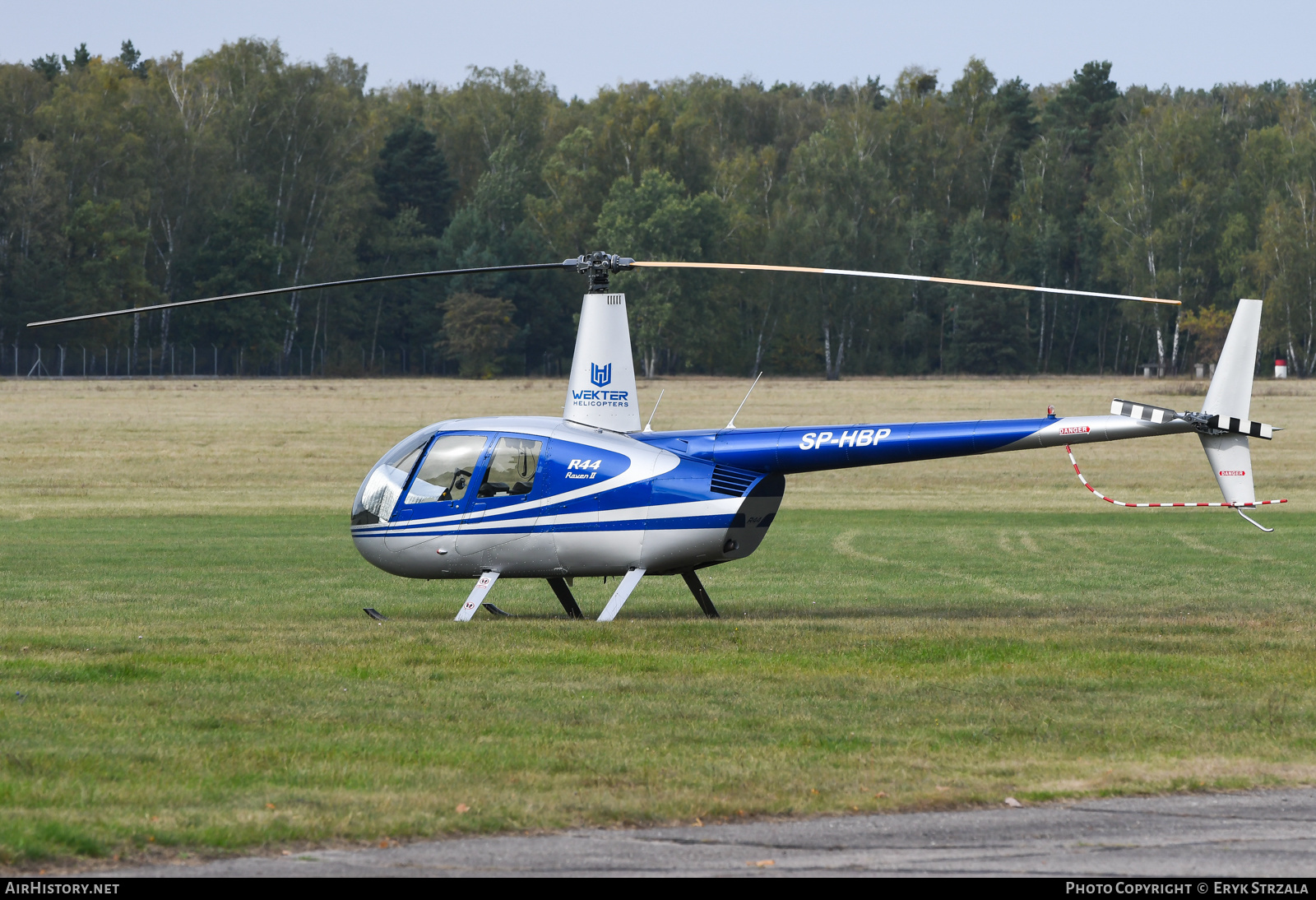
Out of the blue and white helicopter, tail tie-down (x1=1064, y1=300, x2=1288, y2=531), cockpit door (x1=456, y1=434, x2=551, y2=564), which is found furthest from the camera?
cockpit door (x1=456, y1=434, x2=551, y2=564)

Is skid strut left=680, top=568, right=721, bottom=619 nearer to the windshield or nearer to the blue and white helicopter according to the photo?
the blue and white helicopter

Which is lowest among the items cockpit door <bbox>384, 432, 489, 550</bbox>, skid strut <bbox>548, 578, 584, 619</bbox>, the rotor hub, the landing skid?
skid strut <bbox>548, 578, 584, 619</bbox>

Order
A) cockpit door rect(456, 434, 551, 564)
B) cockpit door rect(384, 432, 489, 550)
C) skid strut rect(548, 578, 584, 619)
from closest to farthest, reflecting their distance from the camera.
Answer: cockpit door rect(456, 434, 551, 564), cockpit door rect(384, 432, 489, 550), skid strut rect(548, 578, 584, 619)

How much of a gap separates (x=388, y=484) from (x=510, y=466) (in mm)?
1293

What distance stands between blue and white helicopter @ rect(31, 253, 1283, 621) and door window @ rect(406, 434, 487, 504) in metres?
0.01

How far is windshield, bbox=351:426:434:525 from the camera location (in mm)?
16062

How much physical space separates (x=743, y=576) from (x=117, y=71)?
97.9 metres

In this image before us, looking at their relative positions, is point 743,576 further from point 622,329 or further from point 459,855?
point 459,855

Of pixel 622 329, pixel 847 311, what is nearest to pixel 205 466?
pixel 622 329

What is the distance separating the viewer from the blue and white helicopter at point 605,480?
15.5 metres

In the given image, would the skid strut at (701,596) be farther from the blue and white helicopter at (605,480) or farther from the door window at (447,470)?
the door window at (447,470)

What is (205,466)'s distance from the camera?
138 feet

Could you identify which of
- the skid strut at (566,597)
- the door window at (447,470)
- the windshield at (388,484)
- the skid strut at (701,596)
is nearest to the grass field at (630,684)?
the skid strut at (701,596)

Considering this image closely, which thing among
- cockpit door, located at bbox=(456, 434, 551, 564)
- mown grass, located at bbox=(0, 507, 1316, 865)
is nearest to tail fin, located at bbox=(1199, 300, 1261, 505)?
mown grass, located at bbox=(0, 507, 1316, 865)
